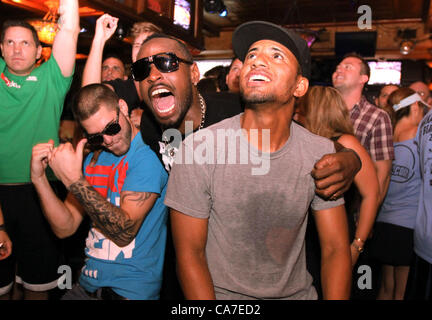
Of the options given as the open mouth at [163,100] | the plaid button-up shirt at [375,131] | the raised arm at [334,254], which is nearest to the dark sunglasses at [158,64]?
the open mouth at [163,100]

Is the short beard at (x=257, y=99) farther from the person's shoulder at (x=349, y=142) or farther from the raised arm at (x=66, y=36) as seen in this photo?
the raised arm at (x=66, y=36)

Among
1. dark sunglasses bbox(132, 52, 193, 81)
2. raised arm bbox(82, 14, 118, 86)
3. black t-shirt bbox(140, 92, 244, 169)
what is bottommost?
black t-shirt bbox(140, 92, 244, 169)

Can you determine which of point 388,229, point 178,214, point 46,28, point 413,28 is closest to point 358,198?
point 388,229

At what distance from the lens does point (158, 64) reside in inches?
84.1

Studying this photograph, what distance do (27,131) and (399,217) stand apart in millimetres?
3093

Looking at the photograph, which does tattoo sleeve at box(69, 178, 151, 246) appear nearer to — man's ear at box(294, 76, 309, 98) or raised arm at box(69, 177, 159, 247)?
raised arm at box(69, 177, 159, 247)

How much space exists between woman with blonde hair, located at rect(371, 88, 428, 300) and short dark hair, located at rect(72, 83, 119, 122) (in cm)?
256

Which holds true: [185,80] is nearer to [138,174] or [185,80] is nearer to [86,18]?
[138,174]

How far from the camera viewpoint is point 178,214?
1.62 m

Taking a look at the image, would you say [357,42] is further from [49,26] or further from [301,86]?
[301,86]

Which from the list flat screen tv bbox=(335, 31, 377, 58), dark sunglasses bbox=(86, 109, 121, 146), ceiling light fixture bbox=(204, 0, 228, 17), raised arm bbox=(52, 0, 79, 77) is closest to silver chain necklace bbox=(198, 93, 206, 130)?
dark sunglasses bbox=(86, 109, 121, 146)

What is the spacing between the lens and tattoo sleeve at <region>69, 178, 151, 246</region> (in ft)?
6.07

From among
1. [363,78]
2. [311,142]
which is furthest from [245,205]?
[363,78]

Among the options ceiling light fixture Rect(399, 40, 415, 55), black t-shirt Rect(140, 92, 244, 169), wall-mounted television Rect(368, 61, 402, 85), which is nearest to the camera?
black t-shirt Rect(140, 92, 244, 169)
